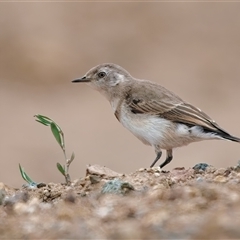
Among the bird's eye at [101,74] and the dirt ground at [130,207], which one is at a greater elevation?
the bird's eye at [101,74]

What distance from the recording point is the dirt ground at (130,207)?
5215 millimetres

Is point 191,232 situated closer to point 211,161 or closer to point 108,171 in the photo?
point 108,171

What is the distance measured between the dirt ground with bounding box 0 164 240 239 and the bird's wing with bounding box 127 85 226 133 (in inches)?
65.0

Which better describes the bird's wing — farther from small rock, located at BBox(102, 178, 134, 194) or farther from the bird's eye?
small rock, located at BBox(102, 178, 134, 194)

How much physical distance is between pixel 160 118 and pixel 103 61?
21.4 meters

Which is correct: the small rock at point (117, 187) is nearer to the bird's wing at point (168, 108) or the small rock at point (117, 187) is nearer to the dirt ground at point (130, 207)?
the dirt ground at point (130, 207)

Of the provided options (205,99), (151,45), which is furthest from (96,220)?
(151,45)

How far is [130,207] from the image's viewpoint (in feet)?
19.8

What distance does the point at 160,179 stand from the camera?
7598mm

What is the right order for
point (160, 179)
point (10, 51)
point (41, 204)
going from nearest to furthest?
point (41, 204) < point (160, 179) < point (10, 51)

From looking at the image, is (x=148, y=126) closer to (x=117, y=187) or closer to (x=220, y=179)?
(x=220, y=179)

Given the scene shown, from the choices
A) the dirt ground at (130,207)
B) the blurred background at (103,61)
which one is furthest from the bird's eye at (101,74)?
the blurred background at (103,61)

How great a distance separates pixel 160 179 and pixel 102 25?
27.9 metres

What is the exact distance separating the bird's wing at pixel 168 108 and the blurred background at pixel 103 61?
8997 millimetres
